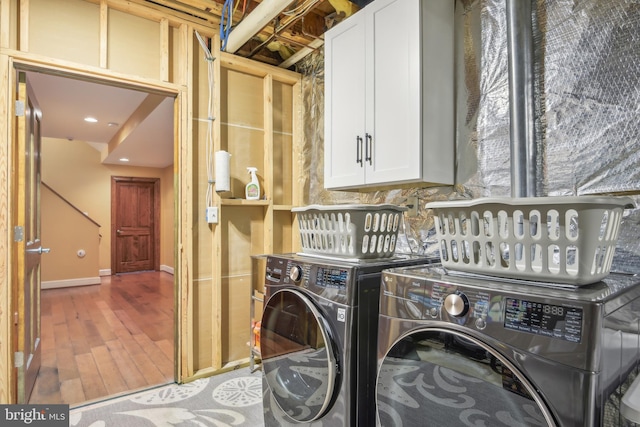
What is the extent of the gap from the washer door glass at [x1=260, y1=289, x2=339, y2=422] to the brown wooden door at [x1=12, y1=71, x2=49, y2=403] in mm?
1443

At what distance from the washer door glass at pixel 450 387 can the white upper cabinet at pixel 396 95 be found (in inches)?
35.1

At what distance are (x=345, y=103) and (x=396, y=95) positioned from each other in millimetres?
391

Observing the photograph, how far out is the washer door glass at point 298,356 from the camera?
1.43 meters

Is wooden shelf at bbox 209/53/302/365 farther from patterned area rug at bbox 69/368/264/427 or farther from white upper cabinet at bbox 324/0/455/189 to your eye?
white upper cabinet at bbox 324/0/455/189

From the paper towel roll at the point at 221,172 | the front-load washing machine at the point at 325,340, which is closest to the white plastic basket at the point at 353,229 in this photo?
the front-load washing machine at the point at 325,340

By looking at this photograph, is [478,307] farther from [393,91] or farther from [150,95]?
[150,95]

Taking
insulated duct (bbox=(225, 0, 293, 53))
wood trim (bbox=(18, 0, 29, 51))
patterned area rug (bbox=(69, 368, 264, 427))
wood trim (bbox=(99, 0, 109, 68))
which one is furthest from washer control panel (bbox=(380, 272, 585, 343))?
wood trim (bbox=(18, 0, 29, 51))

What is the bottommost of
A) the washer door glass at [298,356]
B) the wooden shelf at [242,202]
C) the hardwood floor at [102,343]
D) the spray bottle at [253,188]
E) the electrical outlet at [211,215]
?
the hardwood floor at [102,343]

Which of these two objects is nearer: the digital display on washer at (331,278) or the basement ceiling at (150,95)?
the digital display on washer at (331,278)

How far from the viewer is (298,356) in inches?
63.0

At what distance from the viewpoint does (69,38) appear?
2.19m

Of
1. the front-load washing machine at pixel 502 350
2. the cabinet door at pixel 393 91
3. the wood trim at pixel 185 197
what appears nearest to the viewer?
the front-load washing machine at pixel 502 350

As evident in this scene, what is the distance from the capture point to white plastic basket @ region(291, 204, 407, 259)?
1643 millimetres

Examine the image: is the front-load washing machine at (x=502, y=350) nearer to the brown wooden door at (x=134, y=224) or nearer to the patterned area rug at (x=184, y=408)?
the patterned area rug at (x=184, y=408)
